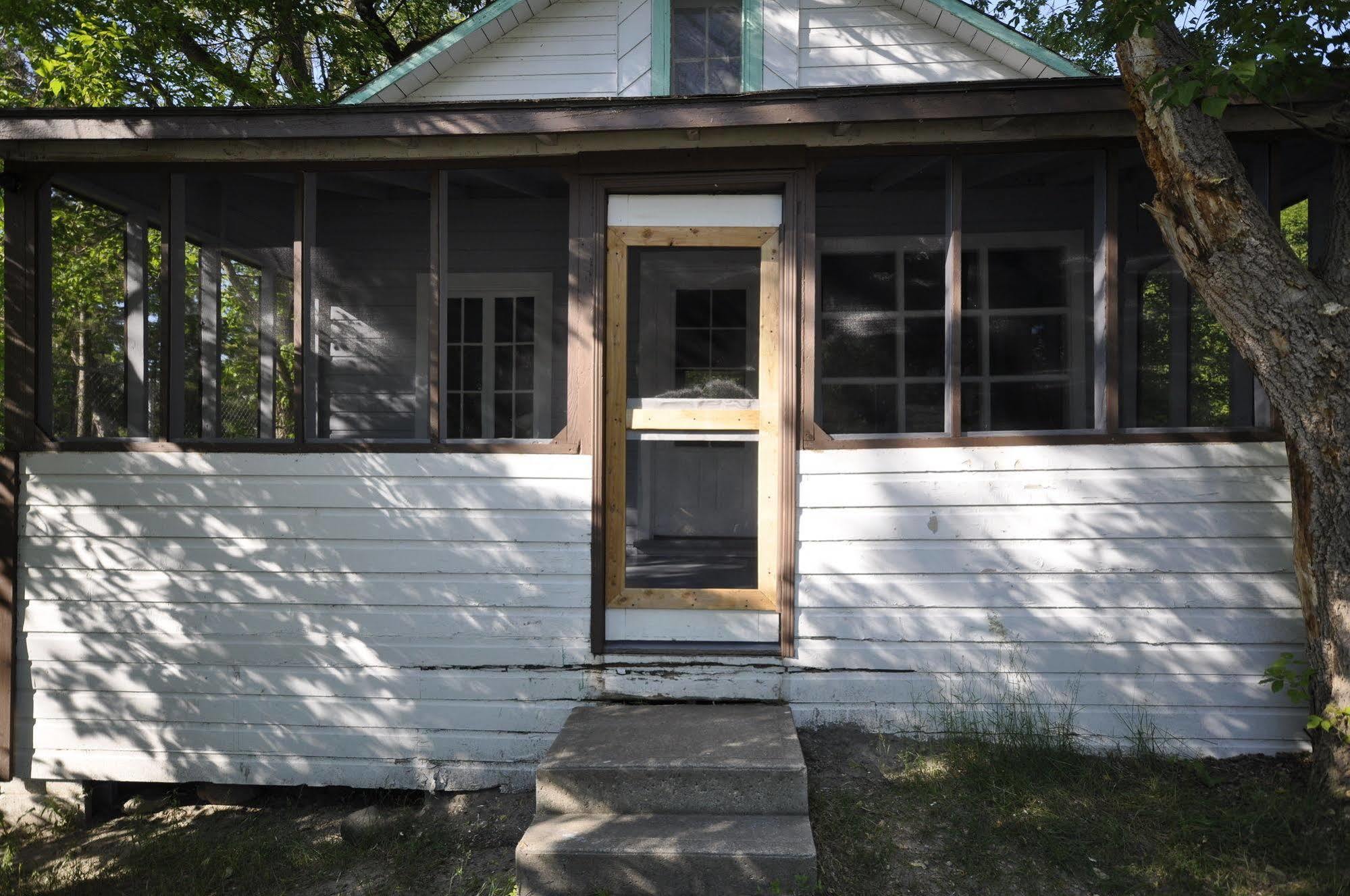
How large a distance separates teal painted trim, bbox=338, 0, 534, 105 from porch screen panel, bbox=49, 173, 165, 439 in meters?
1.64

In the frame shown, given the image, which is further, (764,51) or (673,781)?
(764,51)

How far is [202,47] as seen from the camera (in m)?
10.9

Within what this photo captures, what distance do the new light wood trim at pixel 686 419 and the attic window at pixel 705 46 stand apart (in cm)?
236

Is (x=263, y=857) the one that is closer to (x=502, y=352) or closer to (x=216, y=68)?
(x=502, y=352)

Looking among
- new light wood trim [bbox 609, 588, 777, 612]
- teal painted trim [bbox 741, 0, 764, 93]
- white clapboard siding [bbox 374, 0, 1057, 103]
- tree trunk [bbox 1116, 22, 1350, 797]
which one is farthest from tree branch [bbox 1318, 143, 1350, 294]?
teal painted trim [bbox 741, 0, 764, 93]

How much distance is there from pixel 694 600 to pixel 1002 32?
450 cm

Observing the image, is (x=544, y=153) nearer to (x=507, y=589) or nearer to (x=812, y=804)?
(x=507, y=589)

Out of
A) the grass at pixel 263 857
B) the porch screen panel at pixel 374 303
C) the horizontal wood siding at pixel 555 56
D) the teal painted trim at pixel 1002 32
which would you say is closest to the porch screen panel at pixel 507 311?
the porch screen panel at pixel 374 303

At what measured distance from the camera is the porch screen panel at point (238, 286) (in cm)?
612

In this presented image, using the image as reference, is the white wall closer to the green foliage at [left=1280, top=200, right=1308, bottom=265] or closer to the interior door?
the interior door

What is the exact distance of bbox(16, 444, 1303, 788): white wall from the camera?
13.5 feet

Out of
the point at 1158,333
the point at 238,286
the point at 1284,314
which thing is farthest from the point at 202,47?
the point at 1284,314

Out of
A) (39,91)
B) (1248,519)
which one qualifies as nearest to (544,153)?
(1248,519)

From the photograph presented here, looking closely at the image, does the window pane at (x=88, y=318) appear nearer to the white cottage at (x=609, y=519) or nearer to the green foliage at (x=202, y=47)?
the white cottage at (x=609, y=519)
